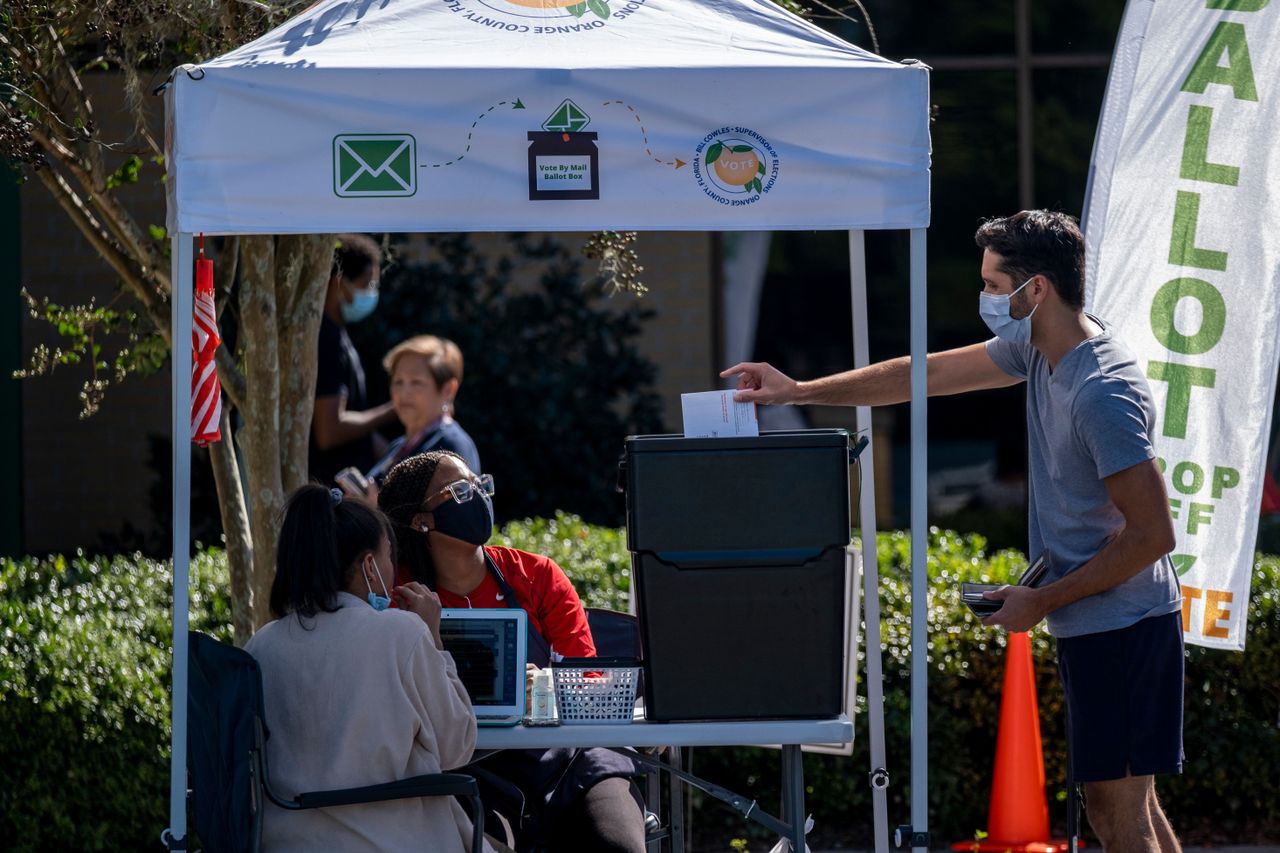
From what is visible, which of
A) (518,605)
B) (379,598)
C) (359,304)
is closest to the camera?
(379,598)

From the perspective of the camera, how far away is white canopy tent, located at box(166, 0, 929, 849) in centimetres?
343

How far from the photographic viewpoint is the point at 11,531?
26.6 feet

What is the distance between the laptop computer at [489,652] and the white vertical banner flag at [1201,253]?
74.7 inches

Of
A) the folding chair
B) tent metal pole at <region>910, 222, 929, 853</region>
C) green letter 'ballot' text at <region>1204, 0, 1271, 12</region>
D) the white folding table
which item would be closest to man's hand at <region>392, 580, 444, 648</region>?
the white folding table

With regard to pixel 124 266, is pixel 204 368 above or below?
below

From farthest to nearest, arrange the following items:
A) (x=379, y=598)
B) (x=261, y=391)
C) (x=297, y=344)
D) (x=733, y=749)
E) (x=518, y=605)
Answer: (x=733, y=749) < (x=297, y=344) < (x=261, y=391) < (x=518, y=605) < (x=379, y=598)

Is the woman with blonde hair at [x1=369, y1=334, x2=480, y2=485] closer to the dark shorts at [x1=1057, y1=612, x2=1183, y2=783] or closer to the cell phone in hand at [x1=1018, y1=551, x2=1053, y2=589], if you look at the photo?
the cell phone in hand at [x1=1018, y1=551, x2=1053, y2=589]

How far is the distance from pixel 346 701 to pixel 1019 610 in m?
1.58

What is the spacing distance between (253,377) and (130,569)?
5.60 feet

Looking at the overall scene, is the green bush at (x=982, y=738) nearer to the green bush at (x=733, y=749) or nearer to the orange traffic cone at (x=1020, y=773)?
the green bush at (x=733, y=749)

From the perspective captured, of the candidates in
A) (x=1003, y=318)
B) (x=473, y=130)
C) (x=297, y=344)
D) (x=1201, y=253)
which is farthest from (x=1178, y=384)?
(x=297, y=344)

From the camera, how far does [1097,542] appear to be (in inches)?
149

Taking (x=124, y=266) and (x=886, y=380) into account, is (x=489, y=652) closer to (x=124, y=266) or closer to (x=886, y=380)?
(x=886, y=380)

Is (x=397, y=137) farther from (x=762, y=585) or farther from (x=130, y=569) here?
(x=130, y=569)
